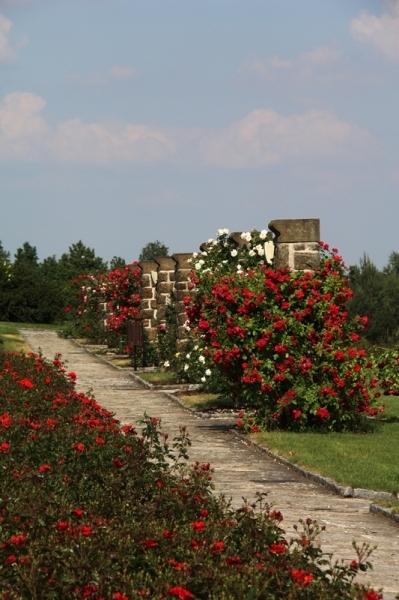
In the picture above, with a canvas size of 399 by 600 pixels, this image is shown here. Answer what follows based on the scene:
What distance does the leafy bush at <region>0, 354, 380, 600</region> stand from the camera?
16.7ft

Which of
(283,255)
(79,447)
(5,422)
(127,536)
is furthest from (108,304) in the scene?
(127,536)

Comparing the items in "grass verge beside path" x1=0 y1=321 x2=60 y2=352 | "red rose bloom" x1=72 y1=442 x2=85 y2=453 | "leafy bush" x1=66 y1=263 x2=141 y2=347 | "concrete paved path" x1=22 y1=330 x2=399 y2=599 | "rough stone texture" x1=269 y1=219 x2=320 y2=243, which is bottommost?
"concrete paved path" x1=22 y1=330 x2=399 y2=599

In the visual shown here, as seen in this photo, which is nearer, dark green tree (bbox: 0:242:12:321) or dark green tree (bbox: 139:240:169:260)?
dark green tree (bbox: 0:242:12:321)

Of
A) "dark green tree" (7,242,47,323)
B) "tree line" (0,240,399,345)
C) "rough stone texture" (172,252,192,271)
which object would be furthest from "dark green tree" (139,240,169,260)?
"rough stone texture" (172,252,192,271)

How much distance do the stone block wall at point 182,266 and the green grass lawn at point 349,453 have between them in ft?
7.81

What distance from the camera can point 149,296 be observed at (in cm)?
2855

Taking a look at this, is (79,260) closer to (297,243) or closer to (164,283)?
(164,283)

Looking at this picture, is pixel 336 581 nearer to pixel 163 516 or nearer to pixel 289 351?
pixel 163 516

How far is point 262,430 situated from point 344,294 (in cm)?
195

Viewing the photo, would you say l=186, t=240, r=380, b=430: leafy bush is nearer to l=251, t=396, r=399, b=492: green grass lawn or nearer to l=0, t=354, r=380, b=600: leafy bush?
l=251, t=396, r=399, b=492: green grass lawn

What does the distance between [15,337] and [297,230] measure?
22.6 meters

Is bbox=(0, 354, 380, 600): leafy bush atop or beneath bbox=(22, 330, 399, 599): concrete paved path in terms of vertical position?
atop

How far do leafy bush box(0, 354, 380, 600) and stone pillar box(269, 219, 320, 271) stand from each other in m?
6.65

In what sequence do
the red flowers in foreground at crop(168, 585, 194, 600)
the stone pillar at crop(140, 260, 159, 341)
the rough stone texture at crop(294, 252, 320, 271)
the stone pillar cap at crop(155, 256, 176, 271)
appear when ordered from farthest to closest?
the stone pillar at crop(140, 260, 159, 341)
the stone pillar cap at crop(155, 256, 176, 271)
the rough stone texture at crop(294, 252, 320, 271)
the red flowers in foreground at crop(168, 585, 194, 600)
